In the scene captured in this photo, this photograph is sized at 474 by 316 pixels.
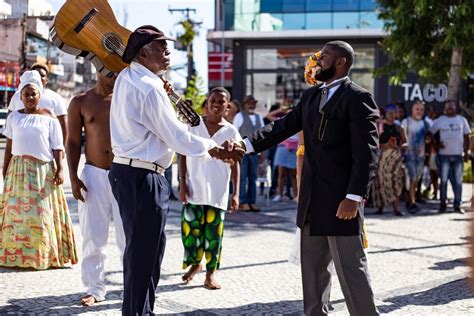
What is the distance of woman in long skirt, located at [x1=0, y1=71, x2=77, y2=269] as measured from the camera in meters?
7.23

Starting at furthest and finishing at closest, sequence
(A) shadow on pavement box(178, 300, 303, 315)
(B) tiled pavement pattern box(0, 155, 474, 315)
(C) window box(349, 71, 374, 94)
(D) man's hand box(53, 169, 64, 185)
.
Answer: (C) window box(349, 71, 374, 94)
(D) man's hand box(53, 169, 64, 185)
(B) tiled pavement pattern box(0, 155, 474, 315)
(A) shadow on pavement box(178, 300, 303, 315)

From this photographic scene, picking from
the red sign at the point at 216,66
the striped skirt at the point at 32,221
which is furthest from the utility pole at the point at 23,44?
→ the red sign at the point at 216,66

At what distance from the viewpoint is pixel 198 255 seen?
677cm

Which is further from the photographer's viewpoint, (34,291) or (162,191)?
(34,291)

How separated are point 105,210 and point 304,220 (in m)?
1.87

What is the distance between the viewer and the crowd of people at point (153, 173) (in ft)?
15.0

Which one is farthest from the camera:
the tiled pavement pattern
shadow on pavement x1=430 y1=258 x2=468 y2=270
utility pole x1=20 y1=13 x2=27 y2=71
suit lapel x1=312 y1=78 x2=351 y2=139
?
shadow on pavement x1=430 y1=258 x2=468 y2=270

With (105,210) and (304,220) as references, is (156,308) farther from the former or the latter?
(304,220)

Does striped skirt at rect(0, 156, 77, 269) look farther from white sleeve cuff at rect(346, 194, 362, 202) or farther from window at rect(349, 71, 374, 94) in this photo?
window at rect(349, 71, 374, 94)

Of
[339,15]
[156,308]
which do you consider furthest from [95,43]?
[339,15]

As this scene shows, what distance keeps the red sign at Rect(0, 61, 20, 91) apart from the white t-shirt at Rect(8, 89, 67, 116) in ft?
2.06

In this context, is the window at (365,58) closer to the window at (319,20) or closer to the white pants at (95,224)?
the window at (319,20)

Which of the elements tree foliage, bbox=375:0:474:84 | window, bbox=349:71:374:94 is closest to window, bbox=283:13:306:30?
window, bbox=349:71:374:94

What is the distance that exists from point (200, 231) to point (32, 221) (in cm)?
168
